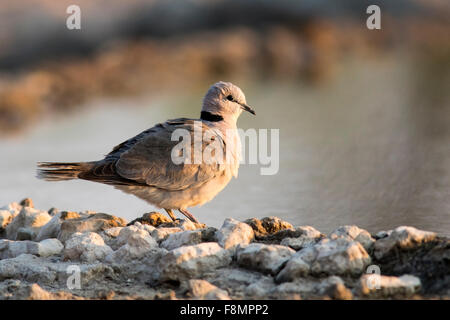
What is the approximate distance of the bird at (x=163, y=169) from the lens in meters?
5.15

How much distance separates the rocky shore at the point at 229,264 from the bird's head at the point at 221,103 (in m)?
1.51

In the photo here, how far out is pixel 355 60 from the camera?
41.2 ft

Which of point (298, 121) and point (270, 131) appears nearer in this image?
point (270, 131)

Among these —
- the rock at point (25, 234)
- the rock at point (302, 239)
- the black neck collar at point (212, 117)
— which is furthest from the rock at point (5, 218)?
the rock at point (302, 239)

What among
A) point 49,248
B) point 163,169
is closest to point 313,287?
point 49,248

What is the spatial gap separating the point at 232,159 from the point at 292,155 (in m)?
1.96

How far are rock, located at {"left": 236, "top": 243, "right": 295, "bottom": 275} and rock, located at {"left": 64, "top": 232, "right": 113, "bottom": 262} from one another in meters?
0.78

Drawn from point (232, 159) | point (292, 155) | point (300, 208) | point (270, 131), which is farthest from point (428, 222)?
point (270, 131)

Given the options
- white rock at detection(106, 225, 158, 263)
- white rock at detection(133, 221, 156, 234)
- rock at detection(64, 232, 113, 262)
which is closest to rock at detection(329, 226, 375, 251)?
white rock at detection(106, 225, 158, 263)

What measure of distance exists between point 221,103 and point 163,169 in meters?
0.86

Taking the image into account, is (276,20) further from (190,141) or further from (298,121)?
(190,141)

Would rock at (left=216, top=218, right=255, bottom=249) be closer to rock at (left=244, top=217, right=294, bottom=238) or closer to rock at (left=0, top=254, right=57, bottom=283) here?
rock at (left=244, top=217, right=294, bottom=238)

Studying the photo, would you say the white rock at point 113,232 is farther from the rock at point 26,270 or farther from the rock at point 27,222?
the rock at point 27,222

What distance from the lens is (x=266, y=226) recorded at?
429cm
